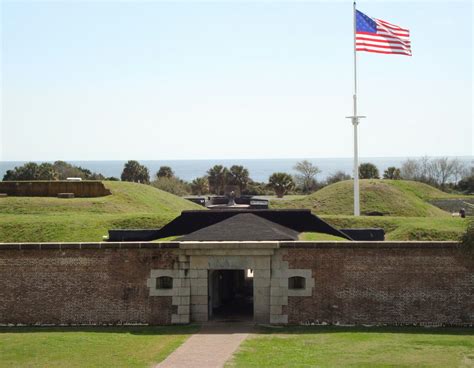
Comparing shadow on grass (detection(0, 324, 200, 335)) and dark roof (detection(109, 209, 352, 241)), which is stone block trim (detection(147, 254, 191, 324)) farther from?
dark roof (detection(109, 209, 352, 241))

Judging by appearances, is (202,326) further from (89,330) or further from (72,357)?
(72,357)

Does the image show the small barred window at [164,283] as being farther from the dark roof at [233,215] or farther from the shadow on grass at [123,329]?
the dark roof at [233,215]

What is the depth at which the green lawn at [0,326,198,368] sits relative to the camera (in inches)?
667

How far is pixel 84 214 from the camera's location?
39594 mm

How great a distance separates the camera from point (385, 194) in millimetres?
52406

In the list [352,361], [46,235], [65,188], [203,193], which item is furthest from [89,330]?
[203,193]

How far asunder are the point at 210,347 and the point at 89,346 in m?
3.30

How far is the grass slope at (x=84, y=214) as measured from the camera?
1299 inches

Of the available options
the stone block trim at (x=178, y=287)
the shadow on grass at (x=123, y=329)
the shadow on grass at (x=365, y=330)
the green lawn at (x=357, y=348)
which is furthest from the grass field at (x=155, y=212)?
the shadow on grass at (x=123, y=329)

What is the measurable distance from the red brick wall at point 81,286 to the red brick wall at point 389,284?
4.75m

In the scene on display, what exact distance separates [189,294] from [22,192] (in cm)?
2692

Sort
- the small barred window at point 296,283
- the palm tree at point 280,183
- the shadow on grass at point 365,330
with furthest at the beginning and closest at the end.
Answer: the palm tree at point 280,183
the small barred window at point 296,283
the shadow on grass at point 365,330

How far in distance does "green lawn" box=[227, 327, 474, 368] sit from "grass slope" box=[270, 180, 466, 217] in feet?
94.4

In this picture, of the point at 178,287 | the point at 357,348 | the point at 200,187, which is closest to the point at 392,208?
the point at 178,287
